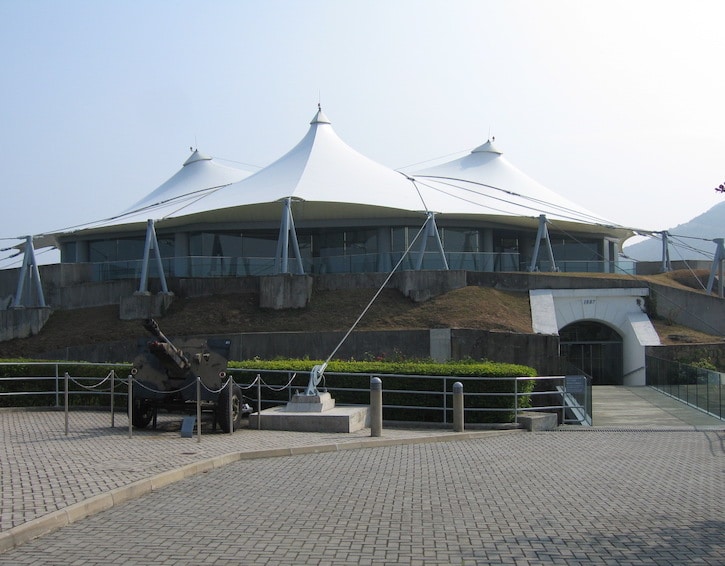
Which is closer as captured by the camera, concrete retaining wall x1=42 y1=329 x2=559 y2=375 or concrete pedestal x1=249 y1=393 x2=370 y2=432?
concrete pedestal x1=249 y1=393 x2=370 y2=432

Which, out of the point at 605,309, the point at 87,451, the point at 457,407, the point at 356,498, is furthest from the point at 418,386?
the point at 605,309

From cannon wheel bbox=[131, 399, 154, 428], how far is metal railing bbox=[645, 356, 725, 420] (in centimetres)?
1199

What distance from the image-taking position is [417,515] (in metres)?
7.95

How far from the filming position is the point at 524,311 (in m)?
26.8

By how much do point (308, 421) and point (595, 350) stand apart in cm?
1666

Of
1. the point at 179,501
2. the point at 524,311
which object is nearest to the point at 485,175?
the point at 524,311

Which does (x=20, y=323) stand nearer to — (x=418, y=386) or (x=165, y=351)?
(x=165, y=351)

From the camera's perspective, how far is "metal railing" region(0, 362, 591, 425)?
15.5 m

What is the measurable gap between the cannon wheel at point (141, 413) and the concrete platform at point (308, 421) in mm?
1678

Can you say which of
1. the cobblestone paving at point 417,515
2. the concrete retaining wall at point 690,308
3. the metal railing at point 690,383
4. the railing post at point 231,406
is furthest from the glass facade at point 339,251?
the cobblestone paving at point 417,515

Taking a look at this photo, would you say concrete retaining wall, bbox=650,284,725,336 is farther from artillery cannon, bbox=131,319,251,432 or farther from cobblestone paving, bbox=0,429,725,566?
artillery cannon, bbox=131,319,251,432

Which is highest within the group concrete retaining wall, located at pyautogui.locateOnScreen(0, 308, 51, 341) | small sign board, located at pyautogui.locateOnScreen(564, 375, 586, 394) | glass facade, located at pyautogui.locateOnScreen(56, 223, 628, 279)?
glass facade, located at pyautogui.locateOnScreen(56, 223, 628, 279)

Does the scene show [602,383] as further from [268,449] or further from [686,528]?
[686,528]

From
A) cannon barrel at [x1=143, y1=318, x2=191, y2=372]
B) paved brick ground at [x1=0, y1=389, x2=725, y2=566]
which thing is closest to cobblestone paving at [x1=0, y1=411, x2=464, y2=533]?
paved brick ground at [x1=0, y1=389, x2=725, y2=566]
